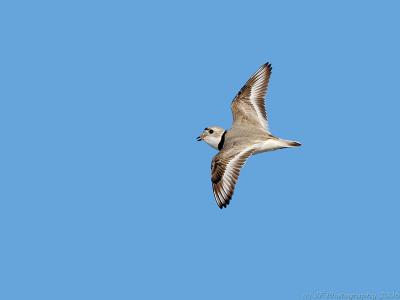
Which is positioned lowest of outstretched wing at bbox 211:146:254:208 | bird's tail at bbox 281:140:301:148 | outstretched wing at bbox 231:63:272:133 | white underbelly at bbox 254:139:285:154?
outstretched wing at bbox 211:146:254:208

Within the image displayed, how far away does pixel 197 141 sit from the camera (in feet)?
55.0

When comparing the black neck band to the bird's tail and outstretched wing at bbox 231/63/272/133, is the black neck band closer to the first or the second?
outstretched wing at bbox 231/63/272/133

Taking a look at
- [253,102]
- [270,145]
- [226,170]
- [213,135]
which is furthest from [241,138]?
[253,102]

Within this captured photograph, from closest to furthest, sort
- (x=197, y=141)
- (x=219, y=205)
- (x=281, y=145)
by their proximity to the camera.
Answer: (x=219, y=205) → (x=281, y=145) → (x=197, y=141)

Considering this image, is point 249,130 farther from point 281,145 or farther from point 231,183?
point 231,183

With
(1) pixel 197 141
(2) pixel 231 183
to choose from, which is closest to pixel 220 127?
(1) pixel 197 141

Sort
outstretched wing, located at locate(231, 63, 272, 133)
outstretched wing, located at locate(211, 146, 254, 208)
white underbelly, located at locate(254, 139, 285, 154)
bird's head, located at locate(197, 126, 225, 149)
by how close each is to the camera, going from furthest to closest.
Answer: outstretched wing, located at locate(231, 63, 272, 133) < bird's head, located at locate(197, 126, 225, 149) < white underbelly, located at locate(254, 139, 285, 154) < outstretched wing, located at locate(211, 146, 254, 208)

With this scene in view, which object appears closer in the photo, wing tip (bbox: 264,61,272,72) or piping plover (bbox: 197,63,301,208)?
piping plover (bbox: 197,63,301,208)

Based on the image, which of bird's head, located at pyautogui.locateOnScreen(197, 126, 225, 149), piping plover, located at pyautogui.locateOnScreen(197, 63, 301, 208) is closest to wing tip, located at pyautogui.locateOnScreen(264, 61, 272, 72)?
piping plover, located at pyautogui.locateOnScreen(197, 63, 301, 208)

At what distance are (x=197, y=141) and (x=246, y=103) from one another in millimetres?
1489

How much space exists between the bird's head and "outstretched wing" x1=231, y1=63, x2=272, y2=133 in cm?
40

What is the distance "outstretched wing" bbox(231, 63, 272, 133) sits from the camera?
16.5m

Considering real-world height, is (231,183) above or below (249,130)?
below

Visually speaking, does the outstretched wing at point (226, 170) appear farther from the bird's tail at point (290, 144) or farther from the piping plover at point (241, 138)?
the bird's tail at point (290, 144)
